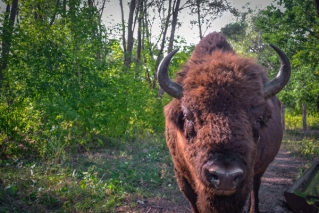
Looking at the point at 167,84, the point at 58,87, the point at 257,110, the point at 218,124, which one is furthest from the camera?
the point at 58,87

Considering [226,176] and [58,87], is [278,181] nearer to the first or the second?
[226,176]

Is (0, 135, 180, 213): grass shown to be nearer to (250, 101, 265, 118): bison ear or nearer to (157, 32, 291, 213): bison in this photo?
(157, 32, 291, 213): bison

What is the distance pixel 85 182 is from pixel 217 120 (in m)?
3.45

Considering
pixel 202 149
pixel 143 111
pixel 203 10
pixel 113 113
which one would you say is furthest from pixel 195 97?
pixel 203 10

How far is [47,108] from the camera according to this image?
6.66 m

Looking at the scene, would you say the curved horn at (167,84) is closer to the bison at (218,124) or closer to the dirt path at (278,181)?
the bison at (218,124)

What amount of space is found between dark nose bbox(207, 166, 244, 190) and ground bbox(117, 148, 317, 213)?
8.85 ft

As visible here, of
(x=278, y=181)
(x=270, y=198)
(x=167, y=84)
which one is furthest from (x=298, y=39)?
(x=167, y=84)

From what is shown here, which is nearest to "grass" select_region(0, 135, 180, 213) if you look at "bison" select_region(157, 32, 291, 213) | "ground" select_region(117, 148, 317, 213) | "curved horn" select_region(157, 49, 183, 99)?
"ground" select_region(117, 148, 317, 213)

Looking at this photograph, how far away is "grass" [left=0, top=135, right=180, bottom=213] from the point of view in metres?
4.50

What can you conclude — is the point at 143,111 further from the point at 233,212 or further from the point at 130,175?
the point at 233,212

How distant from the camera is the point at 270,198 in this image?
6.44 m

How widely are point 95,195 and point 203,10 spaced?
19780 millimetres

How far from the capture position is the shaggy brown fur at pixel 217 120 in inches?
113
